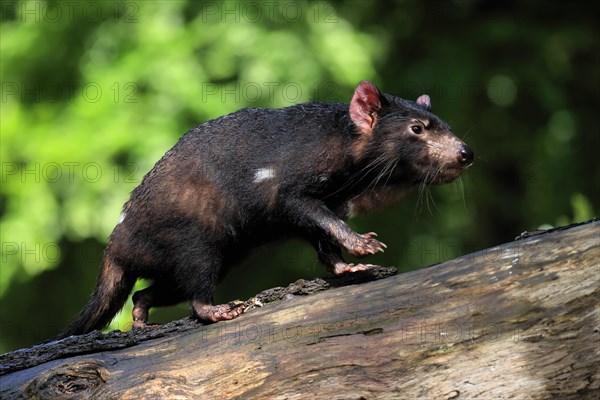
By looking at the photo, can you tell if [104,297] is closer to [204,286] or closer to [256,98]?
[204,286]

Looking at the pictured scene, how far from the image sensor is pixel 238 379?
4668mm

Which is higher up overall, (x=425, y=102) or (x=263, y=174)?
(x=425, y=102)

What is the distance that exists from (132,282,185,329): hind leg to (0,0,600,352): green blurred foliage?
7.26 ft

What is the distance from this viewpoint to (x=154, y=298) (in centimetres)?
607

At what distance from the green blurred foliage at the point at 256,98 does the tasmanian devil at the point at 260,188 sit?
1.99 metres

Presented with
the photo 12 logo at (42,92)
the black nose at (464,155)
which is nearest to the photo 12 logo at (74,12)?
the photo 12 logo at (42,92)

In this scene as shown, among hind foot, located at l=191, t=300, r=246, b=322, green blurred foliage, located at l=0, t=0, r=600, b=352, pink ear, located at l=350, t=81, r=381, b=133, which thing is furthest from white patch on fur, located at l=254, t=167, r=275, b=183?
green blurred foliage, located at l=0, t=0, r=600, b=352

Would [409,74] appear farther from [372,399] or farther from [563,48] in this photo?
[372,399]

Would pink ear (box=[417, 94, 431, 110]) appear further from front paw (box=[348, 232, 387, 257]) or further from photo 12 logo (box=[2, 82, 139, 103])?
photo 12 logo (box=[2, 82, 139, 103])

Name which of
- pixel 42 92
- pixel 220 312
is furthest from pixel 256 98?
pixel 220 312

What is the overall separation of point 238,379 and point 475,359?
1.17 metres

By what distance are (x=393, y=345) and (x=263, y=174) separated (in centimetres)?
171

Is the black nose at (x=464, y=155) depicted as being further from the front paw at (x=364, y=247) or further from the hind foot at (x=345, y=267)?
the hind foot at (x=345, y=267)

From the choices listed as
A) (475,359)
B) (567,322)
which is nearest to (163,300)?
(475,359)
